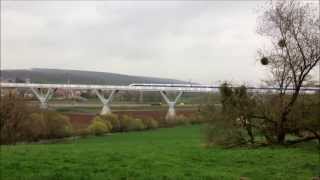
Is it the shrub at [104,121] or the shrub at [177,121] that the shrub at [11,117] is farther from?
the shrub at [177,121]

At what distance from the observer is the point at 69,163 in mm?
11867

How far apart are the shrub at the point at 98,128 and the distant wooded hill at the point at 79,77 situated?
506cm

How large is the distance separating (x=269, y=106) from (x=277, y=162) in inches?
318

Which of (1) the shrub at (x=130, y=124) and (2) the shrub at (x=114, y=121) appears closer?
(2) the shrub at (x=114, y=121)

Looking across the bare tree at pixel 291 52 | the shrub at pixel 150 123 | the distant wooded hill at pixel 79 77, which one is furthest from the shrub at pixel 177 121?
the bare tree at pixel 291 52

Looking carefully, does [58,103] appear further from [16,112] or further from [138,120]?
[16,112]

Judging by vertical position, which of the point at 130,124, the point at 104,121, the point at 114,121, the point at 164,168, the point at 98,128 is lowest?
the point at 130,124

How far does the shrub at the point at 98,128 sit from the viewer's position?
201 ft

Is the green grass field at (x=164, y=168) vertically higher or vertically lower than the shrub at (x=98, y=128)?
higher

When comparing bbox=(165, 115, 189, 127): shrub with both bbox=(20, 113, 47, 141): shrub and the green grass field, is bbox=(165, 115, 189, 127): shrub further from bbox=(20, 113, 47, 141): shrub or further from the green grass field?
the green grass field

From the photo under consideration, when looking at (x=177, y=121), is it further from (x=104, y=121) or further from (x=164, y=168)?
(x=164, y=168)

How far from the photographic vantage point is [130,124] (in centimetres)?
6794

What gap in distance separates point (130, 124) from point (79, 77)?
39.0 feet

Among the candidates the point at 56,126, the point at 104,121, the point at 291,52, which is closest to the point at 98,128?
the point at 104,121
